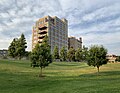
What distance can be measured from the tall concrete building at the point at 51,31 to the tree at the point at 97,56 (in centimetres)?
10600

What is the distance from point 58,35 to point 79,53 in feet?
182

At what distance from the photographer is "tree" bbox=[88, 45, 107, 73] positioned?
42.9 m

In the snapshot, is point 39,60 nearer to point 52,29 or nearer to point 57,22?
point 52,29

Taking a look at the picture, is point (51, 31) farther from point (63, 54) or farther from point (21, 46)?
point (21, 46)

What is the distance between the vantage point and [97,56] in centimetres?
4316

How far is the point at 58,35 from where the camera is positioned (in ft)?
558

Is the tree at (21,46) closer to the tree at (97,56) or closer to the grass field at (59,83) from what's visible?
the grass field at (59,83)

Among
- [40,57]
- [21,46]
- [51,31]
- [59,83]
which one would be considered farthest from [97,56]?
[51,31]

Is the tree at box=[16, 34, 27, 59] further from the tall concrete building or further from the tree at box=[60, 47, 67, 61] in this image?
the tall concrete building

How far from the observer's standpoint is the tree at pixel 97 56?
141ft

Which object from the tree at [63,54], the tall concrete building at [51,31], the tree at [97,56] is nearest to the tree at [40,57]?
the tree at [97,56]

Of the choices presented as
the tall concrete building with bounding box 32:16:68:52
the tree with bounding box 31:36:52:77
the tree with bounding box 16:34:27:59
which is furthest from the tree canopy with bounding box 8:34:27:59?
the tall concrete building with bounding box 32:16:68:52

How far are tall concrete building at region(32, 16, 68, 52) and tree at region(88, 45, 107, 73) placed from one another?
105999mm


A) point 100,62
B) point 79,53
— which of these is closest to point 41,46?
point 100,62
